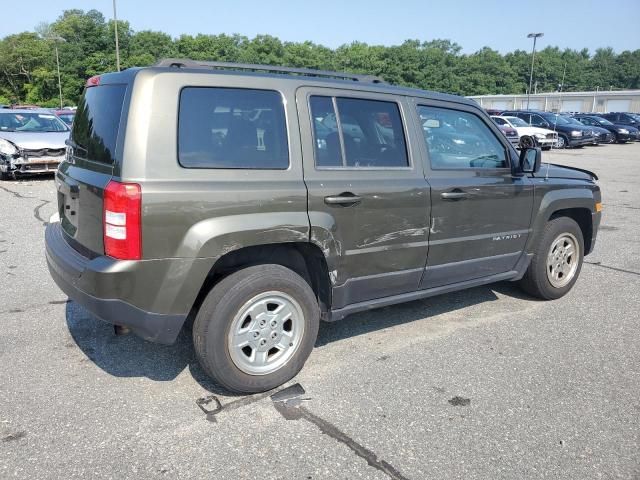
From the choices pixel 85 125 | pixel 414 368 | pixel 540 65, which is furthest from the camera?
pixel 540 65

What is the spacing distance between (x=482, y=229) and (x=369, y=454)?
2156 millimetres

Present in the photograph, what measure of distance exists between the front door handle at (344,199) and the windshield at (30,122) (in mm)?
11126

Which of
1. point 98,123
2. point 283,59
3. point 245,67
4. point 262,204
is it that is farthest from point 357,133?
point 283,59

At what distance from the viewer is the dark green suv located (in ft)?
9.41

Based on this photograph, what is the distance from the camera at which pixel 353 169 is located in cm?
352

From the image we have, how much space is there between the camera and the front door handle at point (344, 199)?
334cm

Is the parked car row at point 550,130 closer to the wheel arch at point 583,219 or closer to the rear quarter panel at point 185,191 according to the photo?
the wheel arch at point 583,219

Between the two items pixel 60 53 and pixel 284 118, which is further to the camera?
pixel 60 53

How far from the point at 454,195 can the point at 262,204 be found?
1.58 m

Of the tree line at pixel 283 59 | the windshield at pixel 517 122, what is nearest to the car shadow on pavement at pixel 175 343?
the windshield at pixel 517 122

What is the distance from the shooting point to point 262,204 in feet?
10.1

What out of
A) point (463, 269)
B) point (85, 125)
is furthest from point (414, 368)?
point (85, 125)

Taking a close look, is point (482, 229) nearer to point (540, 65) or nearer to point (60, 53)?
point (60, 53)

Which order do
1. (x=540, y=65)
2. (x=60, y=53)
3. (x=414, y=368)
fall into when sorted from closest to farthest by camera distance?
1. (x=414, y=368)
2. (x=60, y=53)
3. (x=540, y=65)
